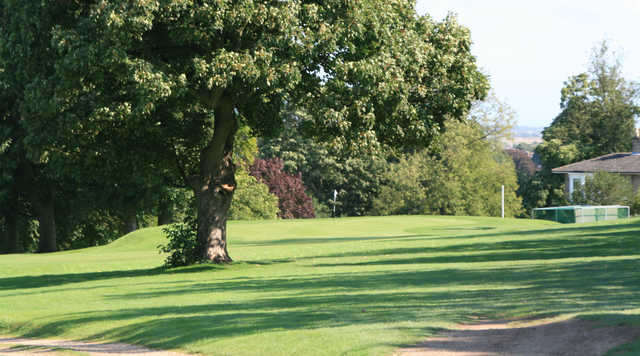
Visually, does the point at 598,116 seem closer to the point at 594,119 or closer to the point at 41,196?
the point at 594,119

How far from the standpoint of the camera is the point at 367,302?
14.4m

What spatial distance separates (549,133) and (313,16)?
6430 cm

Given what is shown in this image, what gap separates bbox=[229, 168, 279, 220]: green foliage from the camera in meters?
64.7

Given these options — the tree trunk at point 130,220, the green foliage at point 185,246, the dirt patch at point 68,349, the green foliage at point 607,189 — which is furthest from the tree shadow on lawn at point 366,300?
the green foliage at point 607,189

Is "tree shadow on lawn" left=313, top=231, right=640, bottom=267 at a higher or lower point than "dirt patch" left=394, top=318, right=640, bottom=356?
higher

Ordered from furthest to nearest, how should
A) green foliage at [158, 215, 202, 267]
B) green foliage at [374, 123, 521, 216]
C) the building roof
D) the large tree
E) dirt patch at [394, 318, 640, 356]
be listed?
green foliage at [374, 123, 521, 216] → the building roof → green foliage at [158, 215, 202, 267] → the large tree → dirt patch at [394, 318, 640, 356]

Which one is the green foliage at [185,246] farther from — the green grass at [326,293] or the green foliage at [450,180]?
the green foliage at [450,180]

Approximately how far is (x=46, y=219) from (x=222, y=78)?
31.1m

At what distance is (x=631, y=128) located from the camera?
251ft

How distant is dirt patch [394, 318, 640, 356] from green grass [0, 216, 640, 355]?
0.41m

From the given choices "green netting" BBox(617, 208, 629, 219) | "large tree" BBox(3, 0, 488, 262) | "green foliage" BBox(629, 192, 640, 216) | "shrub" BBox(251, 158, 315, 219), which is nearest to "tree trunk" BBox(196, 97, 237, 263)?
"large tree" BBox(3, 0, 488, 262)

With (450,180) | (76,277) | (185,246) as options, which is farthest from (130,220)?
(450,180)

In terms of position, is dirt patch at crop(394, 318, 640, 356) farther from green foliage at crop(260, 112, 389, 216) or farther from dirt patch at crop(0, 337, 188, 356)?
green foliage at crop(260, 112, 389, 216)

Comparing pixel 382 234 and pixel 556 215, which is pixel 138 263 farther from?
pixel 556 215
